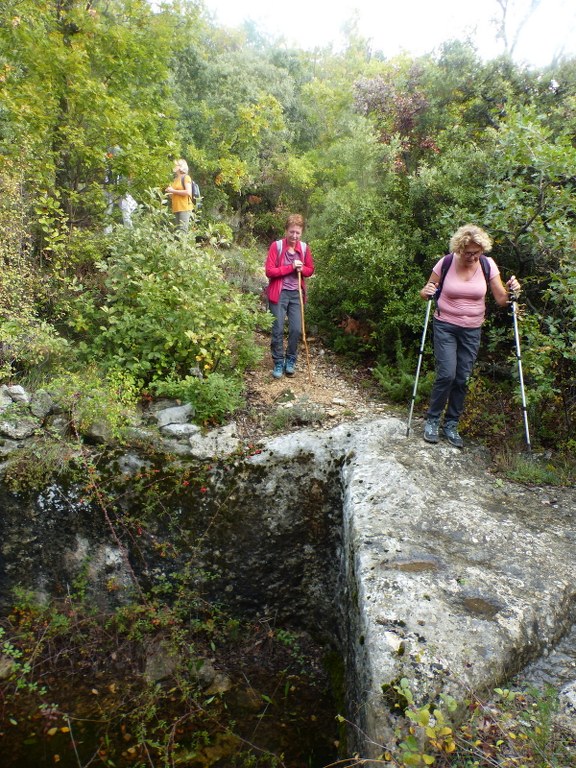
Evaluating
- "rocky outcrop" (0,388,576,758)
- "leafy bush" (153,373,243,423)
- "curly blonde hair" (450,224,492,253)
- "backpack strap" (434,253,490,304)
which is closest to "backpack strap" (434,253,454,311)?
"backpack strap" (434,253,490,304)

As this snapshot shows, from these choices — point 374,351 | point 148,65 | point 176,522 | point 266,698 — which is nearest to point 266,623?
point 266,698

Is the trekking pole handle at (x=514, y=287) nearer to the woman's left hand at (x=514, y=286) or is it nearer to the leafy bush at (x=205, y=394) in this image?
the woman's left hand at (x=514, y=286)

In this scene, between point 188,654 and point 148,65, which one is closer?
point 188,654

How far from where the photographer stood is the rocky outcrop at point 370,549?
3.29m

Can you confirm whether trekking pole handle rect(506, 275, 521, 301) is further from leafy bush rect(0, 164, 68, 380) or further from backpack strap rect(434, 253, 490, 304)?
leafy bush rect(0, 164, 68, 380)

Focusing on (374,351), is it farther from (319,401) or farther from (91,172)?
(91,172)

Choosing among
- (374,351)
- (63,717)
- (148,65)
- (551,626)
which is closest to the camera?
(551,626)

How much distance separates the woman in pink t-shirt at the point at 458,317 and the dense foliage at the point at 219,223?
0.74m

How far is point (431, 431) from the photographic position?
5.93 m

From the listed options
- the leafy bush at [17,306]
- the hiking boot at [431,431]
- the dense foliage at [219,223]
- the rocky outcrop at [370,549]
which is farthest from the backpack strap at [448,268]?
the leafy bush at [17,306]

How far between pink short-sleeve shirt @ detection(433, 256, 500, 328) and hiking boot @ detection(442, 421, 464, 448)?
1.27 meters

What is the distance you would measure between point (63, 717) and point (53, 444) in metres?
2.76

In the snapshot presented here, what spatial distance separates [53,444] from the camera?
18.1ft

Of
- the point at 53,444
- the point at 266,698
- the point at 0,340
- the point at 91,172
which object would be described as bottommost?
the point at 266,698
